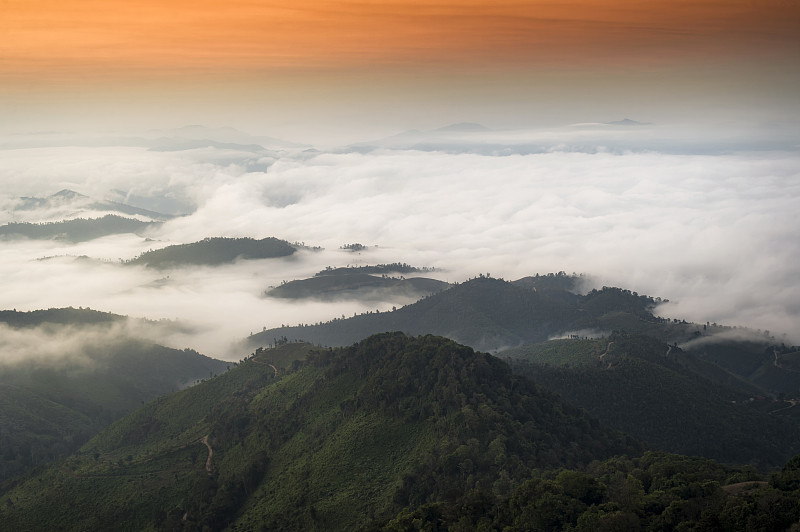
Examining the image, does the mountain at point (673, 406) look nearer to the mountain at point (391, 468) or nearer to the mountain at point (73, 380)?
the mountain at point (391, 468)

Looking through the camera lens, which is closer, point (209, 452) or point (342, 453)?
point (342, 453)

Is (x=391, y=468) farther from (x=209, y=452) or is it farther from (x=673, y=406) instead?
(x=673, y=406)

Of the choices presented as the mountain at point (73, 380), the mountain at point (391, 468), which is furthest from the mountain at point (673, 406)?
the mountain at point (73, 380)

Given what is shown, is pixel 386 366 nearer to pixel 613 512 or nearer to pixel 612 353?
pixel 613 512

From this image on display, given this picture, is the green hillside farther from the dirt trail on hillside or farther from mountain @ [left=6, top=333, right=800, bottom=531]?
the dirt trail on hillside

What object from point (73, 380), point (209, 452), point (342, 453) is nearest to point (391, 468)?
point (342, 453)

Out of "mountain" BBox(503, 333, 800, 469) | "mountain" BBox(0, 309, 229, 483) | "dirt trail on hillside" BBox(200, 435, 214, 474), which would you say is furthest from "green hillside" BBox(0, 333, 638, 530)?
"mountain" BBox(503, 333, 800, 469)
